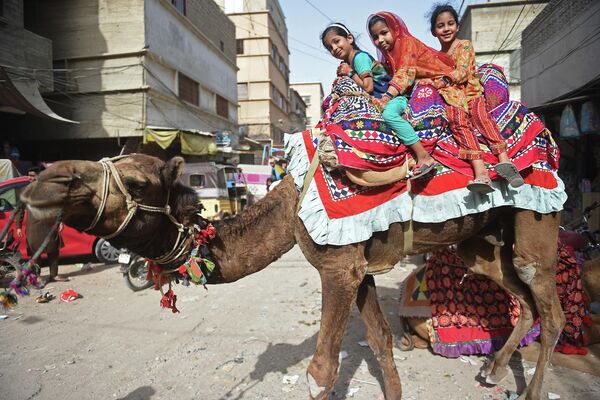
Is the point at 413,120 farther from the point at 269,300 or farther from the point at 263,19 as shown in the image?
the point at 263,19

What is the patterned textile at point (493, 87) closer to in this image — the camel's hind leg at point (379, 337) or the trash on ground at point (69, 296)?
the camel's hind leg at point (379, 337)

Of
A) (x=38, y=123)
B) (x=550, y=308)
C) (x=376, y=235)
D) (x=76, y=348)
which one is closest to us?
(x=376, y=235)

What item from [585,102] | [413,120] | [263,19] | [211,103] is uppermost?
[263,19]

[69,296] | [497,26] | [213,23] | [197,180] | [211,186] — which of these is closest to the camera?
[69,296]

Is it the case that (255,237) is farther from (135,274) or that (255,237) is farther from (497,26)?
(497,26)

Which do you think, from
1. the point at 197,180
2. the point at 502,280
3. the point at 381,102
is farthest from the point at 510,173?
the point at 197,180

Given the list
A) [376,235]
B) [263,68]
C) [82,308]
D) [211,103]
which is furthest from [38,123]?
[263,68]

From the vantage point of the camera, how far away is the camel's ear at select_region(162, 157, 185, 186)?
6.97ft

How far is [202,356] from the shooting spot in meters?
3.71

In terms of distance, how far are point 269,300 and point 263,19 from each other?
3291 cm

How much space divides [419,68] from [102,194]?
2.29 metres

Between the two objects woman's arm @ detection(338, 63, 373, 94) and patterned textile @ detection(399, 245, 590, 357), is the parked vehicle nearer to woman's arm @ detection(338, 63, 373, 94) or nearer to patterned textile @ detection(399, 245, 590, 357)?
patterned textile @ detection(399, 245, 590, 357)

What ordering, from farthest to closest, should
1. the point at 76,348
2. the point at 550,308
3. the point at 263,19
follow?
the point at 263,19
the point at 76,348
the point at 550,308

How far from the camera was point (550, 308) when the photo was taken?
2.88m
